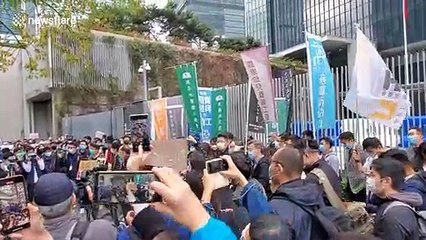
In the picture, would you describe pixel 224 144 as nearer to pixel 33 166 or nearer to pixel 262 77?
pixel 262 77

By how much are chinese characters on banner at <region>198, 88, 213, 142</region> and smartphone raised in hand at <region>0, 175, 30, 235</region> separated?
427 inches

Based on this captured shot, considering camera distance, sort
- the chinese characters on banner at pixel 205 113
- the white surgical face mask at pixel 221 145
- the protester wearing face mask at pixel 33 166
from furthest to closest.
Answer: the chinese characters on banner at pixel 205 113 < the protester wearing face mask at pixel 33 166 < the white surgical face mask at pixel 221 145

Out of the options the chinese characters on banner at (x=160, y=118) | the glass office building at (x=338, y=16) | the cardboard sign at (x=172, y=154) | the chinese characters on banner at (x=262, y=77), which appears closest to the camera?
the cardboard sign at (x=172, y=154)

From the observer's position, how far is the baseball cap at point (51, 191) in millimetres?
3096

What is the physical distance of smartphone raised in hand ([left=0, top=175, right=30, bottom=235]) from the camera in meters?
2.35

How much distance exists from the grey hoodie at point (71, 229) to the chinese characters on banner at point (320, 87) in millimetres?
7229

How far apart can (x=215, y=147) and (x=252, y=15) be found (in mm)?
57571

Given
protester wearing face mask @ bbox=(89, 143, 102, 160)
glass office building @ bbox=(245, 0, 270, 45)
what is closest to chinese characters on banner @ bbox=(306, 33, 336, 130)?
protester wearing face mask @ bbox=(89, 143, 102, 160)

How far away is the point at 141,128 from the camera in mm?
14945

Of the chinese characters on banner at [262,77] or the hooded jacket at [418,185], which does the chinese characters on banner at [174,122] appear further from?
the hooded jacket at [418,185]

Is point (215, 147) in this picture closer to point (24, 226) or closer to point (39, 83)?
point (24, 226)

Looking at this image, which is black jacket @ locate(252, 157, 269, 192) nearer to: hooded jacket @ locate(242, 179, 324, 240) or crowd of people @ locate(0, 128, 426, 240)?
crowd of people @ locate(0, 128, 426, 240)

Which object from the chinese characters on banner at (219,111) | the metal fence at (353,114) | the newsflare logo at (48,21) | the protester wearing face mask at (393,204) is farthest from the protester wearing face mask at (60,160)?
the protester wearing face mask at (393,204)

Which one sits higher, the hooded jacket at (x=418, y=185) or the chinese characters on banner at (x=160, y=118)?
the chinese characters on banner at (x=160, y=118)
